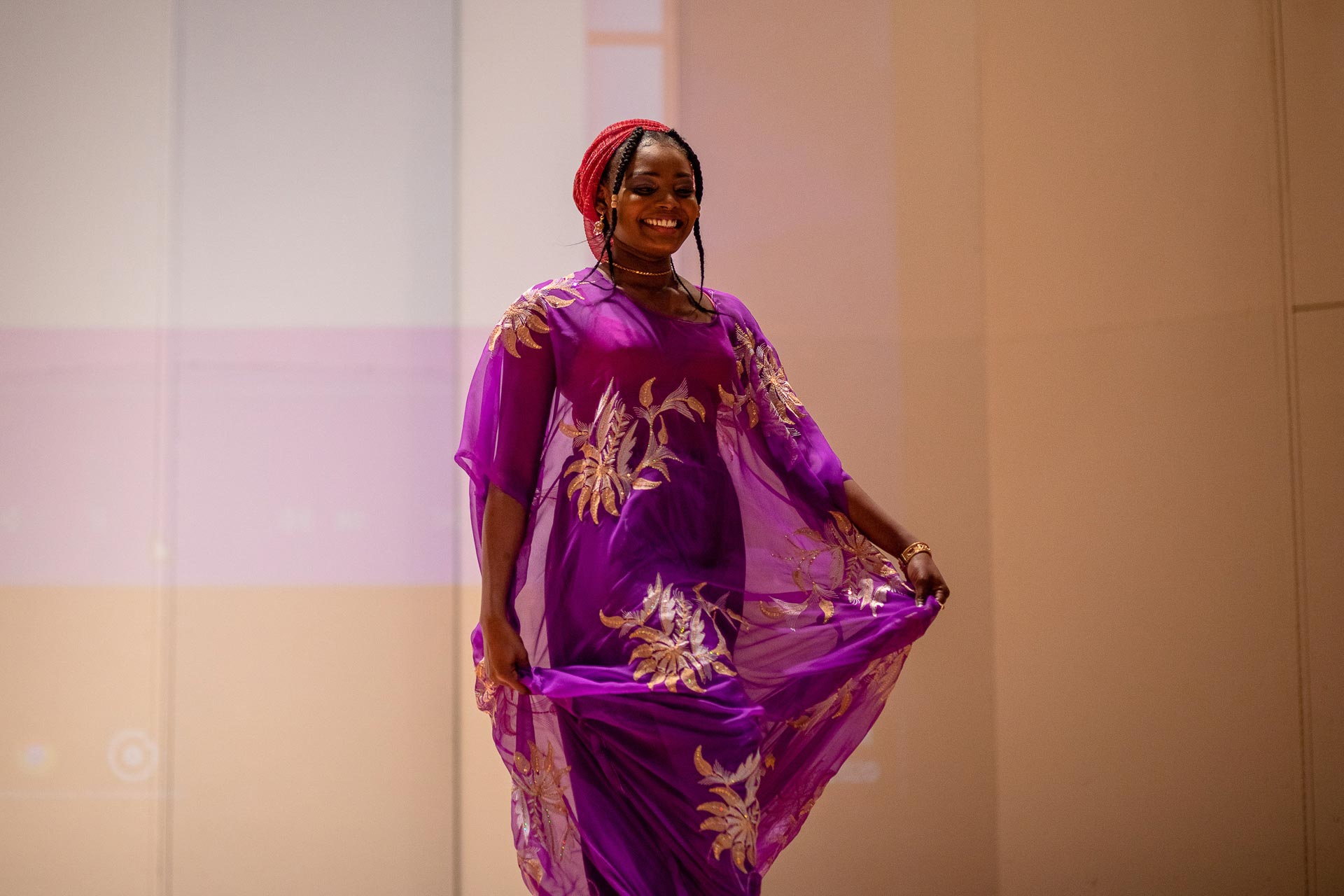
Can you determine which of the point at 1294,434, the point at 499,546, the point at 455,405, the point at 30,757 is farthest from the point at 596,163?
the point at 30,757

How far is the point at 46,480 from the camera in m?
2.74

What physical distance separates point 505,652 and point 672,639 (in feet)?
0.88

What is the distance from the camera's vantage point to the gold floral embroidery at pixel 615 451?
191 centimetres


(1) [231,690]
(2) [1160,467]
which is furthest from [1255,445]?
(1) [231,690]

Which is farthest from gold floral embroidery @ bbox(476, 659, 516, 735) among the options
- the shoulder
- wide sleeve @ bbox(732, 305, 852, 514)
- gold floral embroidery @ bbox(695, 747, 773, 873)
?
the shoulder

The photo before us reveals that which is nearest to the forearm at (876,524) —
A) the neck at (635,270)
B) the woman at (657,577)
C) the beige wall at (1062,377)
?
the woman at (657,577)

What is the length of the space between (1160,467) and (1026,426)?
0.32 metres

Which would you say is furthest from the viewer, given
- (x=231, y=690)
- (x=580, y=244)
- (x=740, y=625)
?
(x=580, y=244)

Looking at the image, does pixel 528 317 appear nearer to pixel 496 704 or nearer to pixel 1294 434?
pixel 496 704

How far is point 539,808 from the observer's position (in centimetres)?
189

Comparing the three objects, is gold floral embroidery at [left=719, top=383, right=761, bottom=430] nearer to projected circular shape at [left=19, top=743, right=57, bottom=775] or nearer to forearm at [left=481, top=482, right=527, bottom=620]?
forearm at [left=481, top=482, right=527, bottom=620]

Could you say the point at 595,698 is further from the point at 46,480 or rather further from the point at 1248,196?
the point at 1248,196

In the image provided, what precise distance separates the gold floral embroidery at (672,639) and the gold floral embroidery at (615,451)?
16 cm

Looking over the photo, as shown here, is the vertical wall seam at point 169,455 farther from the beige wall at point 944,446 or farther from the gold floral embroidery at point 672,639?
the gold floral embroidery at point 672,639
